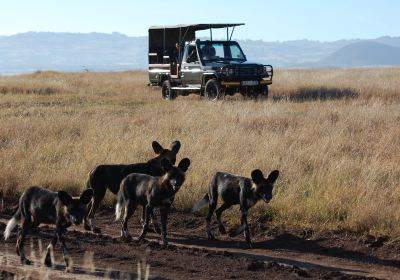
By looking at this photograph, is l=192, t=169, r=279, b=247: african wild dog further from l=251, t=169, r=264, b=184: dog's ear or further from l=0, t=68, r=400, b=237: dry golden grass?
l=0, t=68, r=400, b=237: dry golden grass

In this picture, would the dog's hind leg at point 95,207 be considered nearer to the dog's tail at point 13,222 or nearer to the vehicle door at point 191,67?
the dog's tail at point 13,222

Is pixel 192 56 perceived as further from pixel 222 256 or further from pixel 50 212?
pixel 50 212

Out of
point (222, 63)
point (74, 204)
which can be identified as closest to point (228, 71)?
point (222, 63)

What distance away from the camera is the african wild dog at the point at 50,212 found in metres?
7.09

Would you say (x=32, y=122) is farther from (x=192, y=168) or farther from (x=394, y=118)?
(x=394, y=118)

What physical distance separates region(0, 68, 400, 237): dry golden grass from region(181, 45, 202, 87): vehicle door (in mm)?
5054

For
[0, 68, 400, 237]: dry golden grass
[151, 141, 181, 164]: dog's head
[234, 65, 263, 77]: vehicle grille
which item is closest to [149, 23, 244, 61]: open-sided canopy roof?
[234, 65, 263, 77]: vehicle grille

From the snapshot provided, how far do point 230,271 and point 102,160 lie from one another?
5.35 metres

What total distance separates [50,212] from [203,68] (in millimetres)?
18511

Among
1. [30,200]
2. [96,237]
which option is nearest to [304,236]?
[96,237]

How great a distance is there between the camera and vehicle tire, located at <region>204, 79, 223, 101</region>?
24.7m

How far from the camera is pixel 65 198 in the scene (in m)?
7.06

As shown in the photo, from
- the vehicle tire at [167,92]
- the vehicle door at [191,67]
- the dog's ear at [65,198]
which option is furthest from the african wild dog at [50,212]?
the vehicle tire at [167,92]

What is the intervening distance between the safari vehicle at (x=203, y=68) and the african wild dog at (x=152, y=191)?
16.1m
